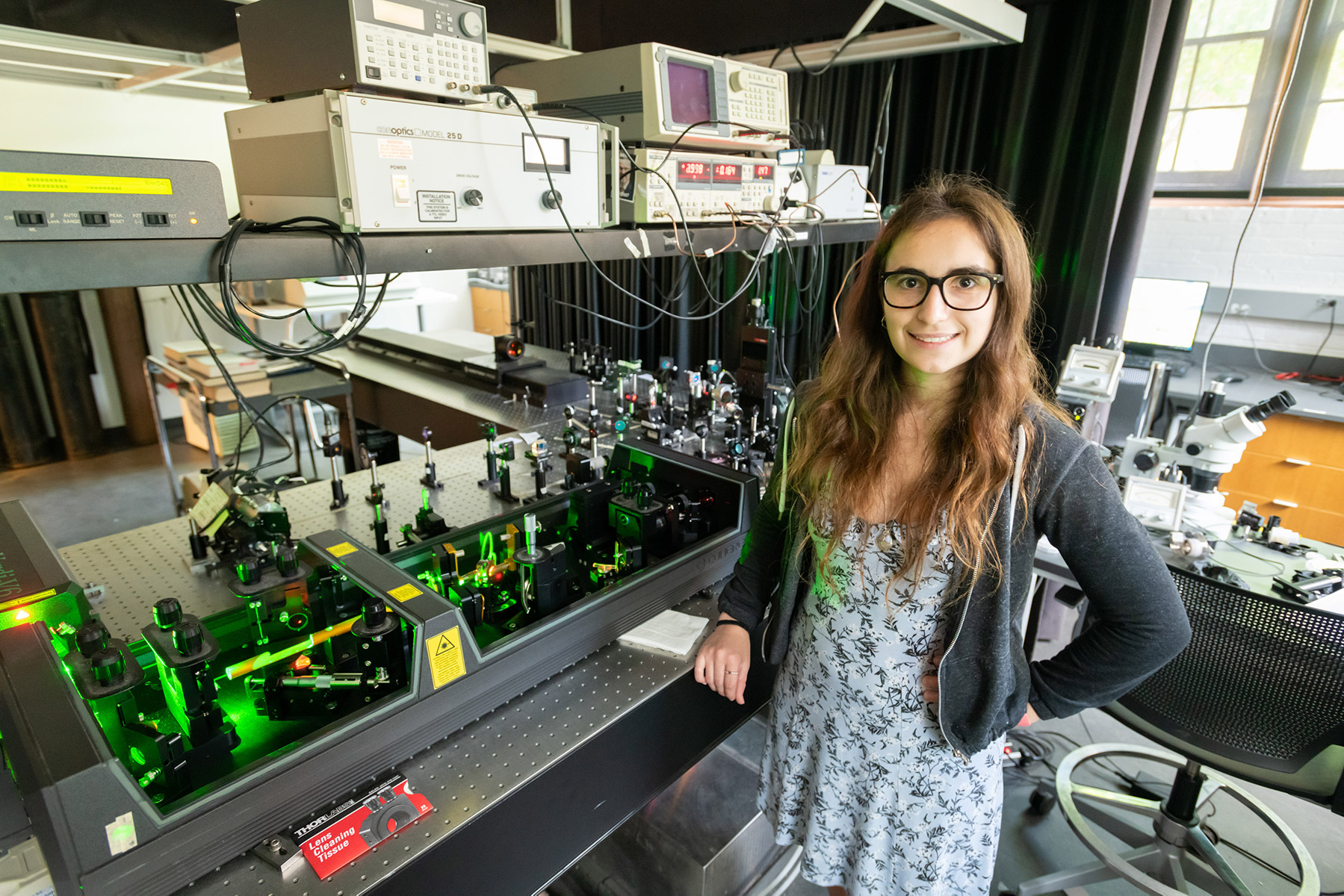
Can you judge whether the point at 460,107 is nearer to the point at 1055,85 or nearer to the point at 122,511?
the point at 1055,85

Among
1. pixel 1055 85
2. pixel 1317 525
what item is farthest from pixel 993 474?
pixel 1317 525

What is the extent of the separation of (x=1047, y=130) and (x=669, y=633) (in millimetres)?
2545

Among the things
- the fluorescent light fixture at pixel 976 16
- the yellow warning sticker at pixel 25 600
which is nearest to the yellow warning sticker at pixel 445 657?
the yellow warning sticker at pixel 25 600

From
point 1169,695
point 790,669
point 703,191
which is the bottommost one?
point 1169,695

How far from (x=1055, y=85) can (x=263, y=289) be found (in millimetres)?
4707

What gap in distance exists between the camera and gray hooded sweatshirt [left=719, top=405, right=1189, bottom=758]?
0.93 meters

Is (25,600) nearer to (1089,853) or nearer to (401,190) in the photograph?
(401,190)

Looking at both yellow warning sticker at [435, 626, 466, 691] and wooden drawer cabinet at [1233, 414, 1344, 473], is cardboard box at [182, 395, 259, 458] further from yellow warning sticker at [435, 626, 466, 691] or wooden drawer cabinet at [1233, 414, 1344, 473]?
wooden drawer cabinet at [1233, 414, 1344, 473]

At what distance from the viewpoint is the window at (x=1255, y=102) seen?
3.19 metres

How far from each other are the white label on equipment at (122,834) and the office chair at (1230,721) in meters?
1.72

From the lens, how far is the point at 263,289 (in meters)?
4.65

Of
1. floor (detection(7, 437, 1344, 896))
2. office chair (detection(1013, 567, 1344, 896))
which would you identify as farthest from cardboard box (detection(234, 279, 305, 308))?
office chair (detection(1013, 567, 1344, 896))

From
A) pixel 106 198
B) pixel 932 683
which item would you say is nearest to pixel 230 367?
pixel 106 198

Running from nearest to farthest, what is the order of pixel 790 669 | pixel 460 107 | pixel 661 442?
pixel 460 107, pixel 790 669, pixel 661 442
